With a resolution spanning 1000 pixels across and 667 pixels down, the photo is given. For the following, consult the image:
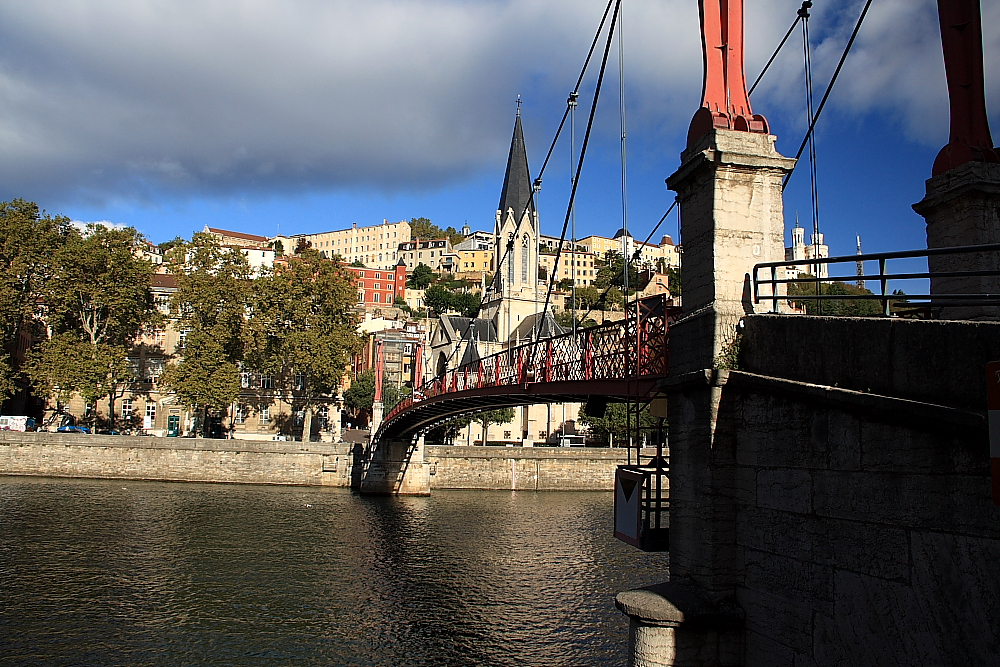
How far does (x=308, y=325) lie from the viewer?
1812 inches

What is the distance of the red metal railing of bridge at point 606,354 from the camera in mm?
11258

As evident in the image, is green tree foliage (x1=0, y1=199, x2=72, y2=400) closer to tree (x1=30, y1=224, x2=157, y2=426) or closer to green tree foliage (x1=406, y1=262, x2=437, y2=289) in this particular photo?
tree (x1=30, y1=224, x2=157, y2=426)

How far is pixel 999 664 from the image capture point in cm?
523

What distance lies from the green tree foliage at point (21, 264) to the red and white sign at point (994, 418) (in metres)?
46.9

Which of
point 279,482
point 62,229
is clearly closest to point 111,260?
point 62,229

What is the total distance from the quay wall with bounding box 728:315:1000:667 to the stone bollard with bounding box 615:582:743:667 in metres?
0.18

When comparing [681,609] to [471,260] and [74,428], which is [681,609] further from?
[471,260]

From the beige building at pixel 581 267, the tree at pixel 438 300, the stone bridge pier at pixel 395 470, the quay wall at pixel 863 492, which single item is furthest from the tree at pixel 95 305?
the beige building at pixel 581 267

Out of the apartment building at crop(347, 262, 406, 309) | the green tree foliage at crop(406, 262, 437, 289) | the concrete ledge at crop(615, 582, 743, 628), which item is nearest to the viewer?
the concrete ledge at crop(615, 582, 743, 628)

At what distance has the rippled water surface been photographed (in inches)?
562

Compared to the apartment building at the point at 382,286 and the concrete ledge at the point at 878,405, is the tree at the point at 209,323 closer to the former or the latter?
the concrete ledge at the point at 878,405

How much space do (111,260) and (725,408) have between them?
43607 millimetres

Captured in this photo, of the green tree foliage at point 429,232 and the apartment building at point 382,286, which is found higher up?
the green tree foliage at point 429,232

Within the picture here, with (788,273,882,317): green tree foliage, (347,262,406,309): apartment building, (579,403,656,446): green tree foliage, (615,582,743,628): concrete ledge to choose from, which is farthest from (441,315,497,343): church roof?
(615,582,743,628): concrete ledge
